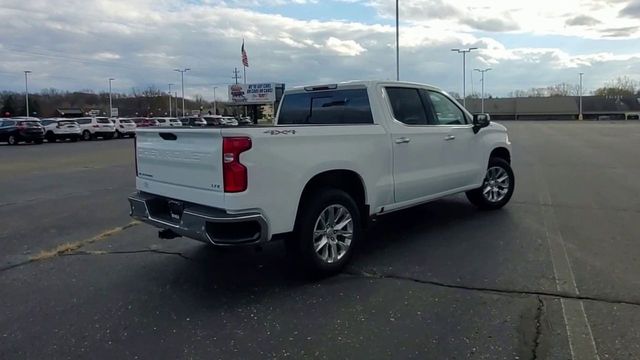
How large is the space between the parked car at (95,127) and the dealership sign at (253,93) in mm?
19837

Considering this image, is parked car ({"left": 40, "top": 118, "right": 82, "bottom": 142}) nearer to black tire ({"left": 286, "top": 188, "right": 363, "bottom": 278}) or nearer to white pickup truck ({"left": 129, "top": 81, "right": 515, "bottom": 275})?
white pickup truck ({"left": 129, "top": 81, "right": 515, "bottom": 275})

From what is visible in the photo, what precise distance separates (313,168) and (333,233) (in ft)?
2.44

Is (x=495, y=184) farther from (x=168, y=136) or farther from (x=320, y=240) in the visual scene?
(x=168, y=136)

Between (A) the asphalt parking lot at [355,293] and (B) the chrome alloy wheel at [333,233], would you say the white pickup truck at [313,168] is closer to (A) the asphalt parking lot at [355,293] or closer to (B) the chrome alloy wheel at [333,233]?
(B) the chrome alloy wheel at [333,233]

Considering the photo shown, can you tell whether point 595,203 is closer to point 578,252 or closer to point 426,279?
point 578,252

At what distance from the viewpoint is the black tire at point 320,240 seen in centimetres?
490

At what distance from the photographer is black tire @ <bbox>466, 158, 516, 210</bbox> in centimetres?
795

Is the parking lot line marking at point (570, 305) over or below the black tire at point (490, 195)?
below

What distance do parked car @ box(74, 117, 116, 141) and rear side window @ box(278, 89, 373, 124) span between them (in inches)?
1553

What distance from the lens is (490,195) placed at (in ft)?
26.5

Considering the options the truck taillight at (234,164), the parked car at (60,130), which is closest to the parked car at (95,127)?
the parked car at (60,130)

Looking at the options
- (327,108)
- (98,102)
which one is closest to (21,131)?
(327,108)

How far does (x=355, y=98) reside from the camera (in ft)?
20.2

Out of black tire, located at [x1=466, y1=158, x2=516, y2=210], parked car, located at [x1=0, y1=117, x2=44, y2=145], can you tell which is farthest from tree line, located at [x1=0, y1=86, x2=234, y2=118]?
black tire, located at [x1=466, y1=158, x2=516, y2=210]
